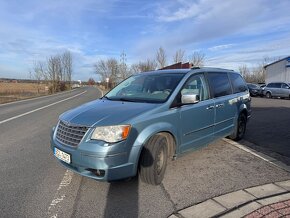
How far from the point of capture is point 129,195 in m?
3.96

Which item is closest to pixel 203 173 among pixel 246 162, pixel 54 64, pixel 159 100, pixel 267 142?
pixel 246 162

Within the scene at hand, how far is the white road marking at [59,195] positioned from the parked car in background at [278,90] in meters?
28.0

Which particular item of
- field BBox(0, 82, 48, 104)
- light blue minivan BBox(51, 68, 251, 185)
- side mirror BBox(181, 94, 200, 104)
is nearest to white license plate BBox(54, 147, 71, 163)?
light blue minivan BBox(51, 68, 251, 185)

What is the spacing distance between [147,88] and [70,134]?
5.91ft

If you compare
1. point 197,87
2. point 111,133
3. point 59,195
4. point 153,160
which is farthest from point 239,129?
point 59,195

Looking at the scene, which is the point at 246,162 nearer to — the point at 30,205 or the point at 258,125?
the point at 30,205

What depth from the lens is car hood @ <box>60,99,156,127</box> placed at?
391cm

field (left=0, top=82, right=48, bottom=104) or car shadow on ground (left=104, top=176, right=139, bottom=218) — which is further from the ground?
car shadow on ground (left=104, top=176, right=139, bottom=218)

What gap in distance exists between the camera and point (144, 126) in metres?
4.01

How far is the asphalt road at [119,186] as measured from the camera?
3.58 metres

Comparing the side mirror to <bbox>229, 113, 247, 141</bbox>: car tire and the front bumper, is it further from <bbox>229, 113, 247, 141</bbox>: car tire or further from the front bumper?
<bbox>229, 113, 247, 141</bbox>: car tire

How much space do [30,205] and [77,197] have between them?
0.61 meters

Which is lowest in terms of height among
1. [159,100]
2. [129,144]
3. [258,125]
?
[258,125]

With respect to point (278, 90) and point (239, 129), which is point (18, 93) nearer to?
point (278, 90)
